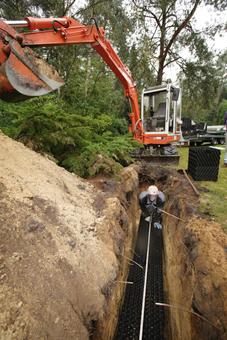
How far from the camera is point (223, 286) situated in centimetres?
236

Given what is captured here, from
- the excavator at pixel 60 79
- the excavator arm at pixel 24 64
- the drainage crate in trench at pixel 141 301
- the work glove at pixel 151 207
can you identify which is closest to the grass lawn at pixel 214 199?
the work glove at pixel 151 207

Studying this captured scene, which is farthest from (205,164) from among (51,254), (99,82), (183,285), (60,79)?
(99,82)

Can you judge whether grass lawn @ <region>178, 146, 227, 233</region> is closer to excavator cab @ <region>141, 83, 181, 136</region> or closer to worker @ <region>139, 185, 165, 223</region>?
worker @ <region>139, 185, 165, 223</region>

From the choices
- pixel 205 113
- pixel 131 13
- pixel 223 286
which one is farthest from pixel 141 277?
pixel 205 113

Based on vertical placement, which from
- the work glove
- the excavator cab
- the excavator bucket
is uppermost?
the excavator bucket

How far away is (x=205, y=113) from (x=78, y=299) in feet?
113

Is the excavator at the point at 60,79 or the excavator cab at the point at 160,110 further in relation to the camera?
the excavator cab at the point at 160,110

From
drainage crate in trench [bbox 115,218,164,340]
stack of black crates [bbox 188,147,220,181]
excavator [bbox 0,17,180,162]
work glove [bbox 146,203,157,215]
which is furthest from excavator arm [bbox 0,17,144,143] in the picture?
stack of black crates [bbox 188,147,220,181]

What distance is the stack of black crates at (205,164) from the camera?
5398 millimetres

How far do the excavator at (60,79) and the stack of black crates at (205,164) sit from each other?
225cm

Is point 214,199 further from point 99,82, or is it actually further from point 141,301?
point 99,82

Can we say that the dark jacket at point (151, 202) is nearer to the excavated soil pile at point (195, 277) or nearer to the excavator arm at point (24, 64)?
the excavated soil pile at point (195, 277)

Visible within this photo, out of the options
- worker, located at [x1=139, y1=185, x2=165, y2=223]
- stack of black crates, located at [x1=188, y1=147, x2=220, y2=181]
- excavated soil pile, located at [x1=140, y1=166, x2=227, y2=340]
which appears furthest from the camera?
stack of black crates, located at [x1=188, y1=147, x2=220, y2=181]

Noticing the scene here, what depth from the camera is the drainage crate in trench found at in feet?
10.0
